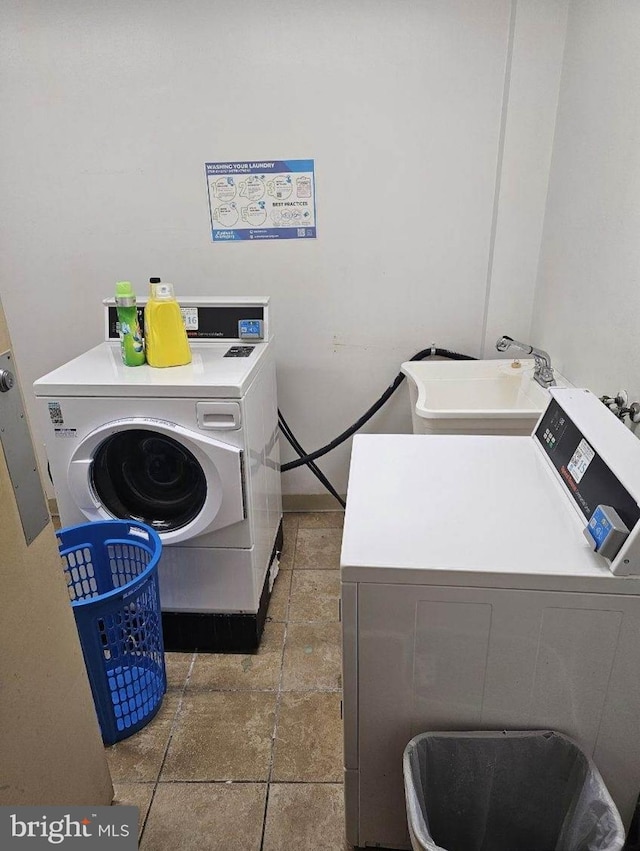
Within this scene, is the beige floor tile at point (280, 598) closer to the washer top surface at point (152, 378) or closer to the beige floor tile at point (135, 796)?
the beige floor tile at point (135, 796)

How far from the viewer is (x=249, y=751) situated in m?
1.61

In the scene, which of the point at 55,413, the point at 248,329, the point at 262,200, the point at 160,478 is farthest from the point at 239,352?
the point at 262,200

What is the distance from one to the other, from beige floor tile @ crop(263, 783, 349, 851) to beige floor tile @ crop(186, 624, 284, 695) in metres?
0.37

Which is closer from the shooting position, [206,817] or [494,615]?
[494,615]

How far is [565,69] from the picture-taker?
2035 mm

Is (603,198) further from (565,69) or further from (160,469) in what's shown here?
(160,469)

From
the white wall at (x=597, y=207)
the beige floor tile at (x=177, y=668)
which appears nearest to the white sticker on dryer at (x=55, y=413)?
the beige floor tile at (x=177, y=668)

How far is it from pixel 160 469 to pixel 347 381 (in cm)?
111

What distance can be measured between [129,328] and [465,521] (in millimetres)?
1368

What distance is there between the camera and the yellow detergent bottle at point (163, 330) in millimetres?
1834

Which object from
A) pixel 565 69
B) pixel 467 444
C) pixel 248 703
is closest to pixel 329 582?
pixel 248 703

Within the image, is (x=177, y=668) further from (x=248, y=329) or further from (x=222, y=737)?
(x=248, y=329)

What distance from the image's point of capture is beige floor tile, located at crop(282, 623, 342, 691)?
184 centimetres

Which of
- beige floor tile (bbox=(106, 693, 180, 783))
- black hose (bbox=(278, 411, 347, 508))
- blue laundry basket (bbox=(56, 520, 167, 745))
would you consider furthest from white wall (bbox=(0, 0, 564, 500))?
beige floor tile (bbox=(106, 693, 180, 783))
